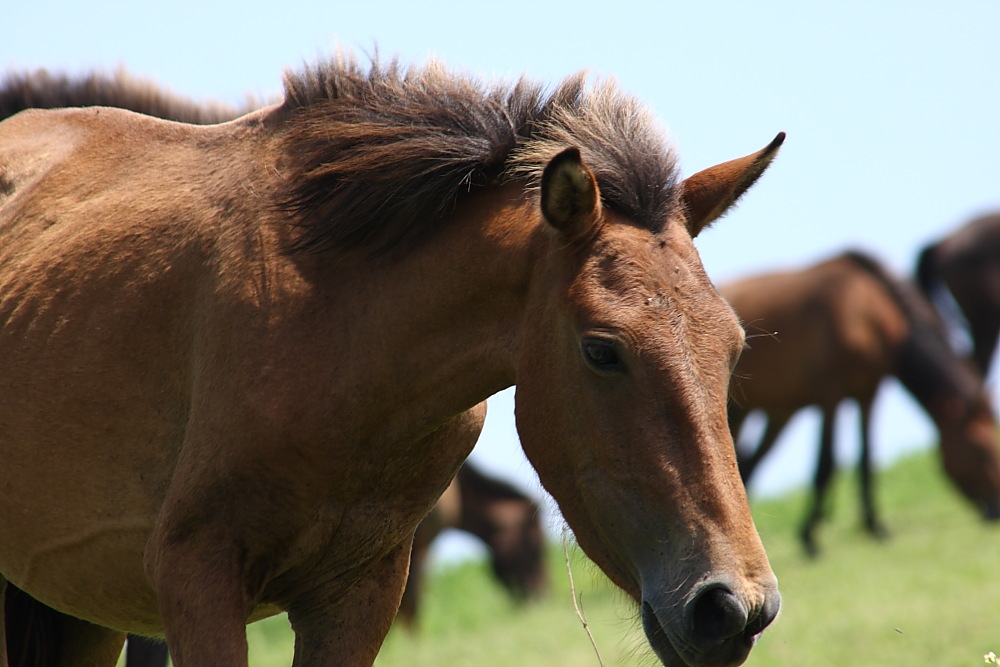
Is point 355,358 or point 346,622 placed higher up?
point 355,358

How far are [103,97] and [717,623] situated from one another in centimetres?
298

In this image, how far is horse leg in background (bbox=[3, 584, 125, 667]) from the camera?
426cm

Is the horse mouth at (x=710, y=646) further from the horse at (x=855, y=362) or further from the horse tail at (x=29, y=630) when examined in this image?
the horse at (x=855, y=362)

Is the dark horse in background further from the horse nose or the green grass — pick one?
the horse nose

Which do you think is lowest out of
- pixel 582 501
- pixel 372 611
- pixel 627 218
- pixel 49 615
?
pixel 49 615

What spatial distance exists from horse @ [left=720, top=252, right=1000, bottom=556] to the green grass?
2.92 feet

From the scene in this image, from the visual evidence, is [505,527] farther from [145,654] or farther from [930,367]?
[145,654]

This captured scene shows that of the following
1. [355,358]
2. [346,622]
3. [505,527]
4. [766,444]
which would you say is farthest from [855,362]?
[355,358]

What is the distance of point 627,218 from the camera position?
298 cm

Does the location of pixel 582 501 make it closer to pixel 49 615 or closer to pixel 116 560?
pixel 116 560

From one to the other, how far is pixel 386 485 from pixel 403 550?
41cm

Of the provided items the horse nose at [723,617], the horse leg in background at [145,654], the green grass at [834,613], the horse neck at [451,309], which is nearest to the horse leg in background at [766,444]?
the green grass at [834,613]

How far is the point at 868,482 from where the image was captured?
12.9 m

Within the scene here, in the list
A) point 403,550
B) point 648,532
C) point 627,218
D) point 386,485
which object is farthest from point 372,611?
point 627,218
